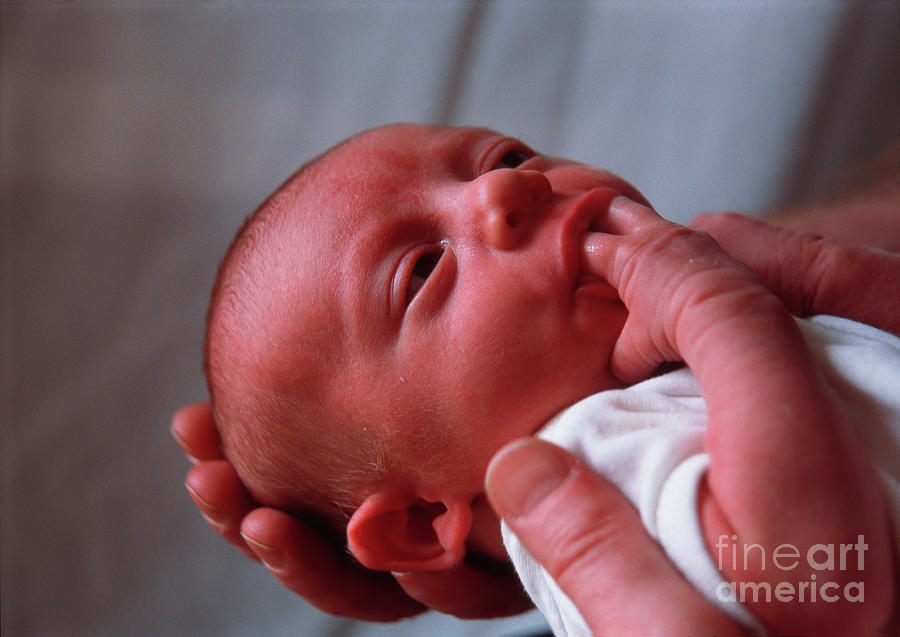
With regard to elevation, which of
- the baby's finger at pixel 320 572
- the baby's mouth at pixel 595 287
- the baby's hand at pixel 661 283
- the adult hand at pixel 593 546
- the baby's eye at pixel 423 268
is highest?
the baby's hand at pixel 661 283

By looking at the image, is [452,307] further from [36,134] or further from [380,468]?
[36,134]

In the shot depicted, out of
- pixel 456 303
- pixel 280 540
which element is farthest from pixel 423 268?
pixel 280 540

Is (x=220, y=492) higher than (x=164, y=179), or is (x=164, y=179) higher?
(x=164, y=179)

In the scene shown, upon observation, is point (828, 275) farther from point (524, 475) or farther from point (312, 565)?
point (312, 565)

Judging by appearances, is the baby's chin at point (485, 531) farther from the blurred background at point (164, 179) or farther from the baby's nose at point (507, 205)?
the blurred background at point (164, 179)

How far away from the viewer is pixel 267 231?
41.2 inches

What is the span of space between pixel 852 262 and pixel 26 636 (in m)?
A: 1.53

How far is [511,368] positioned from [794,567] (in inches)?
14.2

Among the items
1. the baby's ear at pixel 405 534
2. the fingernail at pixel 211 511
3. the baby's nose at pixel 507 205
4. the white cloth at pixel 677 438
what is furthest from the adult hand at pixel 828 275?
the fingernail at pixel 211 511

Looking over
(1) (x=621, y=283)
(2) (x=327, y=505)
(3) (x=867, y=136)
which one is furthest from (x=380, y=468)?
(3) (x=867, y=136)

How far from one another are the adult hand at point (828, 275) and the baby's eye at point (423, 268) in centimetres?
41

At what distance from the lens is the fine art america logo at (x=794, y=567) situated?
62 cm

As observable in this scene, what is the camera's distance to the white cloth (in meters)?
0.67

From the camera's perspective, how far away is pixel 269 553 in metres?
1.12
